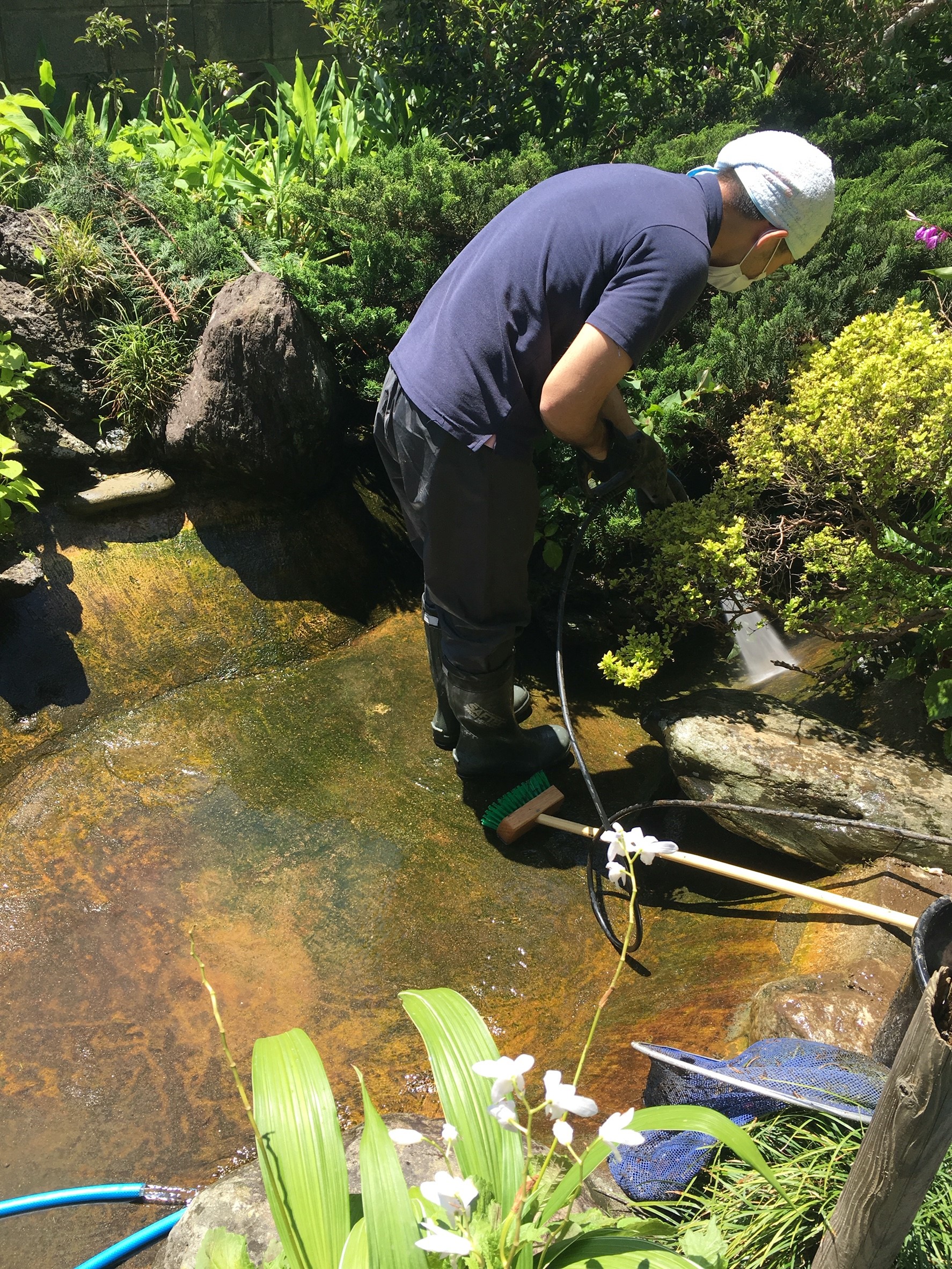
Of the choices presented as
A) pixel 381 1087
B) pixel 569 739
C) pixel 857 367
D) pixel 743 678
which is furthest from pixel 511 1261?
pixel 743 678

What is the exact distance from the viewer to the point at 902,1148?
1.34 metres

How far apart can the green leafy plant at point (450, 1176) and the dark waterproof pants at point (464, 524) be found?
1.58 metres

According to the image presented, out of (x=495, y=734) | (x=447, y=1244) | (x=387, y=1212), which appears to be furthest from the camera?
(x=495, y=734)

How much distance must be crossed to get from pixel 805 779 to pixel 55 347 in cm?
331

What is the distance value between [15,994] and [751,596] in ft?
8.28

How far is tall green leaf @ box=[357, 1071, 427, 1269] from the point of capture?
1.28 metres

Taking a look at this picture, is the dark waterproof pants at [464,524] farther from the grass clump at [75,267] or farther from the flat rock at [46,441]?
the grass clump at [75,267]

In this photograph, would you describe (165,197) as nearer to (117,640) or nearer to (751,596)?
(117,640)

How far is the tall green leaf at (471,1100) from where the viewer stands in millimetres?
1422

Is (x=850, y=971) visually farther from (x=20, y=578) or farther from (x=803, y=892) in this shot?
(x=20, y=578)

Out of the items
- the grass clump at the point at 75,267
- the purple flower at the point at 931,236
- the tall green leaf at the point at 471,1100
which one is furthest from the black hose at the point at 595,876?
the grass clump at the point at 75,267

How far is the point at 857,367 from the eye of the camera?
2.75 meters

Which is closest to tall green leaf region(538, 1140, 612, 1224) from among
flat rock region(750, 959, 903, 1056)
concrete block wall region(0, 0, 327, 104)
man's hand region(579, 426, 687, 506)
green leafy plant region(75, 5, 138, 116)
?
flat rock region(750, 959, 903, 1056)

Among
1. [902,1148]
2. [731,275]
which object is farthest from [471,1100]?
[731,275]
